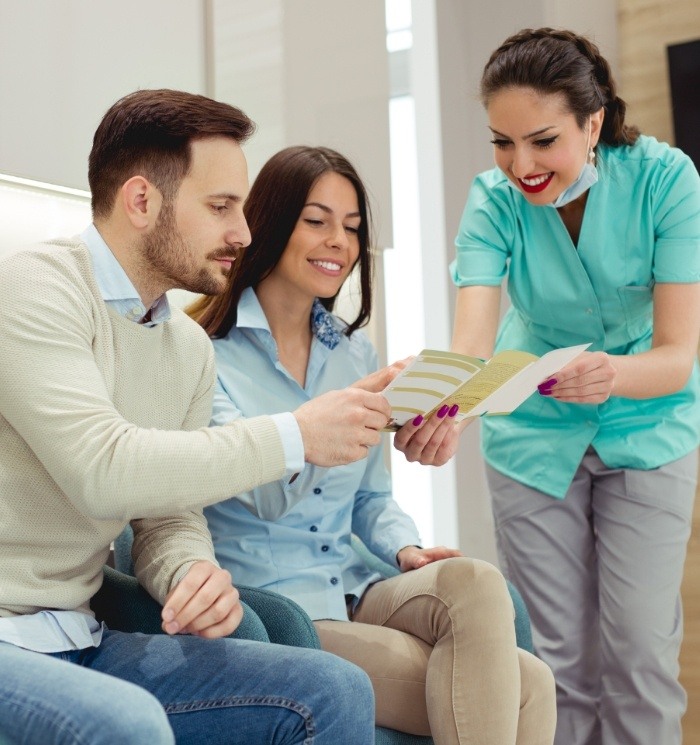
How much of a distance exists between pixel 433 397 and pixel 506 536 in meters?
0.87

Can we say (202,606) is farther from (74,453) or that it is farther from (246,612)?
(74,453)

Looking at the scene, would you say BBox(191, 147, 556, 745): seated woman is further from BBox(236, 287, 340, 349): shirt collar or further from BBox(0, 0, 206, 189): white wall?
BBox(0, 0, 206, 189): white wall

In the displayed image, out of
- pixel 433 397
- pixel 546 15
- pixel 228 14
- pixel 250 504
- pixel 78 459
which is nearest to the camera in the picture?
pixel 78 459

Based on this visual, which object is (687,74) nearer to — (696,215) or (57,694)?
(696,215)

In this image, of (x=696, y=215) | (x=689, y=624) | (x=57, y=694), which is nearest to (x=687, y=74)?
(x=696, y=215)

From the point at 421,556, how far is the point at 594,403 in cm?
49

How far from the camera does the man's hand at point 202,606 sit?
129 centimetres

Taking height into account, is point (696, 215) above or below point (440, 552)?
above

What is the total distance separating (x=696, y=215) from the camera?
2.09 m

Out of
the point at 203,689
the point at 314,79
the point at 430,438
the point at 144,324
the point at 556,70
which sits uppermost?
the point at 314,79

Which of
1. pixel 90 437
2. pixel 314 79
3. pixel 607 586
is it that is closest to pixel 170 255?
pixel 90 437

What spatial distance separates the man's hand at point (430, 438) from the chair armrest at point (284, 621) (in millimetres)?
294

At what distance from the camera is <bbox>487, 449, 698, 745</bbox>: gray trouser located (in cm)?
217

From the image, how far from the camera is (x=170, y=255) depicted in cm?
148
